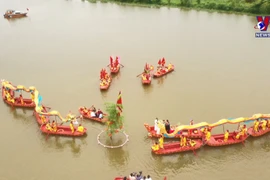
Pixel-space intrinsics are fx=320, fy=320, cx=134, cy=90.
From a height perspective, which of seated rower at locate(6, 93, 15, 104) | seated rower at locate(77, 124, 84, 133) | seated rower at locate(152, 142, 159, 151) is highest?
seated rower at locate(6, 93, 15, 104)

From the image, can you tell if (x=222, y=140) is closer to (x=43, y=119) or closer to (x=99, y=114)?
(x=99, y=114)

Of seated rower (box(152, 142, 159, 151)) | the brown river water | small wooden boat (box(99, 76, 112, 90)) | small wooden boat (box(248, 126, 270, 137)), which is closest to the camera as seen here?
the brown river water

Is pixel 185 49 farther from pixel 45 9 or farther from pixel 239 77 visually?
pixel 45 9

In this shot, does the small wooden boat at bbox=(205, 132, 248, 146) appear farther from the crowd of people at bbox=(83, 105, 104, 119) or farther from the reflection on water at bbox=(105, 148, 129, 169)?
the crowd of people at bbox=(83, 105, 104, 119)

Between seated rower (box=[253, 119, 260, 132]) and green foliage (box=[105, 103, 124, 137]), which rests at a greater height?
green foliage (box=[105, 103, 124, 137])

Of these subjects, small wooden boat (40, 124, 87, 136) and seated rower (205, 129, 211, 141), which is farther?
small wooden boat (40, 124, 87, 136)

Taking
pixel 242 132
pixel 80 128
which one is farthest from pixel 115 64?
pixel 242 132

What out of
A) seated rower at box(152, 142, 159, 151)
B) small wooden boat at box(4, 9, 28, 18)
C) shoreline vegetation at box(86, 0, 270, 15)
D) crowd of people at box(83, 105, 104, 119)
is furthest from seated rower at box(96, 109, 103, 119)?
shoreline vegetation at box(86, 0, 270, 15)
